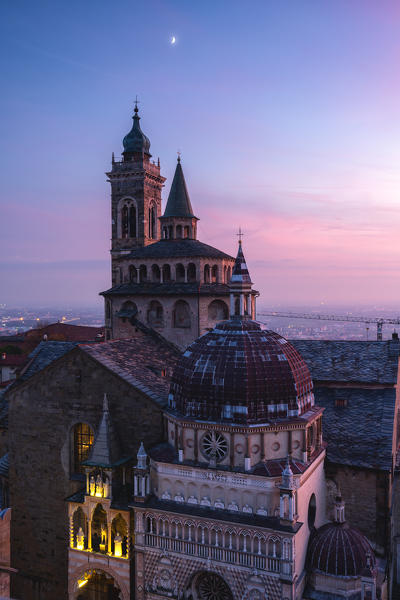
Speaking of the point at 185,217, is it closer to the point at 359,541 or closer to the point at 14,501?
the point at 14,501

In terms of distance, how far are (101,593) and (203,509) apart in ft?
26.7

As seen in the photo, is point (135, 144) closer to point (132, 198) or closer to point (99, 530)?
point (132, 198)

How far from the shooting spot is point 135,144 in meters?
56.8

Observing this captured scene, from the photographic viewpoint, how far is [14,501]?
27.2m

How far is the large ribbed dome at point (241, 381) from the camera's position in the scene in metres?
20.9

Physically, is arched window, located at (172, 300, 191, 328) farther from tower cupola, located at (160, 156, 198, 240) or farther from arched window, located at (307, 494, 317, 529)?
arched window, located at (307, 494, 317, 529)

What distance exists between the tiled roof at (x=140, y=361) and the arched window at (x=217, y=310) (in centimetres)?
487

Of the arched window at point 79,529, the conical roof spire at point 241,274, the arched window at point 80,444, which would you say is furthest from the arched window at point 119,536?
the conical roof spire at point 241,274

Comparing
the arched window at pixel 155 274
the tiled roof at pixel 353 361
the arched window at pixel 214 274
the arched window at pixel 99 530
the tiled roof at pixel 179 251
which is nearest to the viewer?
the arched window at pixel 99 530

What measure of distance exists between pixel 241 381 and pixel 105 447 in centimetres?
737

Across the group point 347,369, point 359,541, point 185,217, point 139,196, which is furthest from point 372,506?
point 139,196

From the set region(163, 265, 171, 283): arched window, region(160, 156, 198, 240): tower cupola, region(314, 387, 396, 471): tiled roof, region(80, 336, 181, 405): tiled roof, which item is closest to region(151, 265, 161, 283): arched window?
region(163, 265, 171, 283): arched window

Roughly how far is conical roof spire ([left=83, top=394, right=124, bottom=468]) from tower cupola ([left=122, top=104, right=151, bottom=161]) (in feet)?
130

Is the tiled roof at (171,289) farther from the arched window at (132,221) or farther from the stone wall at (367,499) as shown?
the arched window at (132,221)
